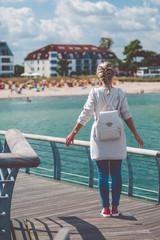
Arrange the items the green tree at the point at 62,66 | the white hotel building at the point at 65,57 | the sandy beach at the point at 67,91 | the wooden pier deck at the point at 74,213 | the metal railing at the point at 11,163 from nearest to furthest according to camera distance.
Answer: the metal railing at the point at 11,163, the wooden pier deck at the point at 74,213, the sandy beach at the point at 67,91, the green tree at the point at 62,66, the white hotel building at the point at 65,57

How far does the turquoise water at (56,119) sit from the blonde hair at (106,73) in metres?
24.8

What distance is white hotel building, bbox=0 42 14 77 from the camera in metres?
122

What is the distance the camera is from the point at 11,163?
8.17ft

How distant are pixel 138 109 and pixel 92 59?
88.4 m

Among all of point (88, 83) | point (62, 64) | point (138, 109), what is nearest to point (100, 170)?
point (138, 109)

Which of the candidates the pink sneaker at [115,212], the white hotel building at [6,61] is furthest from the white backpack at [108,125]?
the white hotel building at [6,61]

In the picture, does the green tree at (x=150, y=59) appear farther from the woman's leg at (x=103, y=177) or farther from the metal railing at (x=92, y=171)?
the woman's leg at (x=103, y=177)

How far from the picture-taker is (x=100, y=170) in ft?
15.7

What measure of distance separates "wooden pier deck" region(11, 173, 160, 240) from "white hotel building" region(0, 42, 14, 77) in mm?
115481

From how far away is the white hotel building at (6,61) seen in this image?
4796 inches

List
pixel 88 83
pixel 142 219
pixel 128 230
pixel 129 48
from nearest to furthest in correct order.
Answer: pixel 128 230
pixel 142 219
pixel 88 83
pixel 129 48

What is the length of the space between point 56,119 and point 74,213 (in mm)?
46321

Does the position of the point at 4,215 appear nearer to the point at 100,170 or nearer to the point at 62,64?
the point at 100,170

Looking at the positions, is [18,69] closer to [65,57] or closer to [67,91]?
[65,57]
